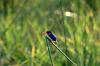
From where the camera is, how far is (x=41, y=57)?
2.20 metres

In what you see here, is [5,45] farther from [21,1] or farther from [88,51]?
[21,1]

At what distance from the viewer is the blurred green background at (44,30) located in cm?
211

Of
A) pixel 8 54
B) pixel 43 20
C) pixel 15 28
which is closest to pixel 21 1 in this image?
pixel 43 20

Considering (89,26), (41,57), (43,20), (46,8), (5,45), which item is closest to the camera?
(41,57)

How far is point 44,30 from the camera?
276 centimetres

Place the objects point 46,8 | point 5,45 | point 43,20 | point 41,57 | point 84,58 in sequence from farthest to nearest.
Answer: point 46,8, point 43,20, point 5,45, point 41,57, point 84,58

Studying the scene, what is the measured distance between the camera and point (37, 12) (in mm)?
3186

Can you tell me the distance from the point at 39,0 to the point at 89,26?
916 mm

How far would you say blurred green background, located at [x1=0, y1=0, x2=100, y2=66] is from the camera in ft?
6.91

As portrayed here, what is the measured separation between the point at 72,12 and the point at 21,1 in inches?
21.4

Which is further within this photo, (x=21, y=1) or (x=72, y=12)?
(x=21, y=1)

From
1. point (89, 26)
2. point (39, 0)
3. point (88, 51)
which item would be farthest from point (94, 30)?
point (39, 0)

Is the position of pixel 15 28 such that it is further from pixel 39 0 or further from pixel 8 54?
pixel 39 0

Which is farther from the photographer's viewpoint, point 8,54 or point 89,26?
point 89,26
